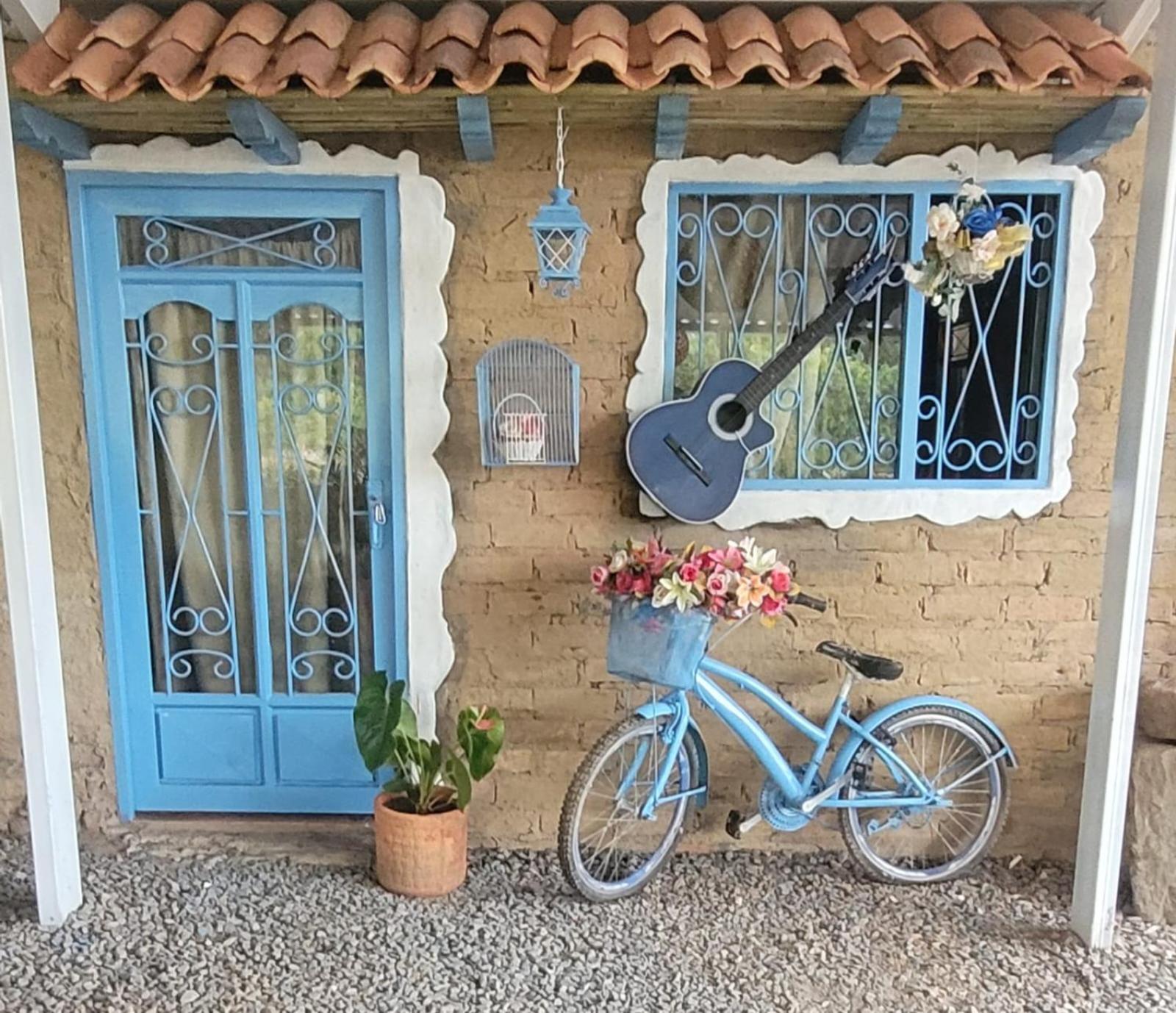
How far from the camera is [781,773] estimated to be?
2889 mm

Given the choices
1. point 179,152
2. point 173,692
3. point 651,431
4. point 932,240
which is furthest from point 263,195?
point 932,240

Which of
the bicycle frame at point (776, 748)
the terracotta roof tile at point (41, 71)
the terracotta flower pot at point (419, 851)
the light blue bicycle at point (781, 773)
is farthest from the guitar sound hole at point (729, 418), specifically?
the terracotta roof tile at point (41, 71)

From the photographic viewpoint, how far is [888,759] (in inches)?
115

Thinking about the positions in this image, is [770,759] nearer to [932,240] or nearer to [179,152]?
[932,240]

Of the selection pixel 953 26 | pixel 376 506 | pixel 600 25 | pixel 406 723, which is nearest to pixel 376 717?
pixel 406 723

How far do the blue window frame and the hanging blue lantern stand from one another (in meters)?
0.42

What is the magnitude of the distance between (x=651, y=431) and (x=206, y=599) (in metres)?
1.54

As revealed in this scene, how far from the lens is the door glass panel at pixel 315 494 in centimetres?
300

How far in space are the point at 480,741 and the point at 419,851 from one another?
383 mm

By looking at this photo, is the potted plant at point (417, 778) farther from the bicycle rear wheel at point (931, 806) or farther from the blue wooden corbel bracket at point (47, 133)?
the blue wooden corbel bracket at point (47, 133)

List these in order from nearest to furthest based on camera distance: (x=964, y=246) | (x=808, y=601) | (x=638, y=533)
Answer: (x=964, y=246) → (x=808, y=601) → (x=638, y=533)

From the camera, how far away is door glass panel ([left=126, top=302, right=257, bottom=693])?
9.86ft

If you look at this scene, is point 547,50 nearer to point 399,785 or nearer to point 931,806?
point 399,785

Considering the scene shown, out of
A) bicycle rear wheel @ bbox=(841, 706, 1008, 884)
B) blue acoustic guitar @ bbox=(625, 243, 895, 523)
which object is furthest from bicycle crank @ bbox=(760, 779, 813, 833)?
blue acoustic guitar @ bbox=(625, 243, 895, 523)
